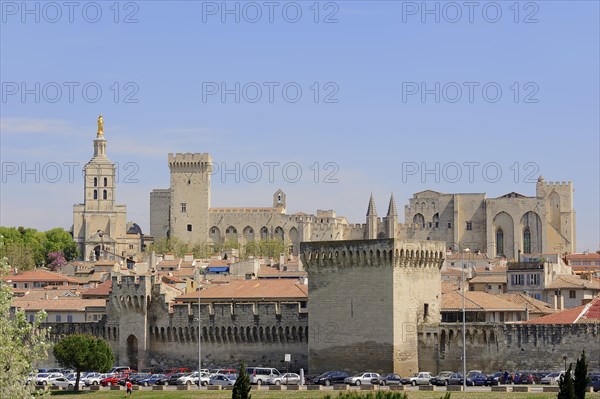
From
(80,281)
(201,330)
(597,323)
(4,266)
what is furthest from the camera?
(80,281)

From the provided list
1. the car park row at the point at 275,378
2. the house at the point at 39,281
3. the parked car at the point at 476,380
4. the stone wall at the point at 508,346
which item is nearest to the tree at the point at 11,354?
the car park row at the point at 275,378

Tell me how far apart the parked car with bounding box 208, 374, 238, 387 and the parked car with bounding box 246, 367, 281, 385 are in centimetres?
118

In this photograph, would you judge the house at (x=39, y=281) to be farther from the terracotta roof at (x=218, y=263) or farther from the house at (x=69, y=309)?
the house at (x=69, y=309)

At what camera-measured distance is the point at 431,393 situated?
73.1 metres

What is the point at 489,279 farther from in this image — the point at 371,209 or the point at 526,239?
the point at 371,209

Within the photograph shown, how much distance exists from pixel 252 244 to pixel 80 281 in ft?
178

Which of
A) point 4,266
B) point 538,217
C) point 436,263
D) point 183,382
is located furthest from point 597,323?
point 538,217

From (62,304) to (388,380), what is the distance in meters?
33.6

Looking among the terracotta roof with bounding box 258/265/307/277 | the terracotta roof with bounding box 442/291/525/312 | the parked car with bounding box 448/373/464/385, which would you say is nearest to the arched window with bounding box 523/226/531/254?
the terracotta roof with bounding box 258/265/307/277

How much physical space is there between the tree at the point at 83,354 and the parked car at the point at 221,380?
6697mm

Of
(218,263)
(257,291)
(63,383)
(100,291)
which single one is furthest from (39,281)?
(63,383)

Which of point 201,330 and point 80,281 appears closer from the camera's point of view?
point 201,330

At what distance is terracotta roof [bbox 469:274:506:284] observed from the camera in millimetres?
117875

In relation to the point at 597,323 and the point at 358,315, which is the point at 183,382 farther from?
the point at 597,323
